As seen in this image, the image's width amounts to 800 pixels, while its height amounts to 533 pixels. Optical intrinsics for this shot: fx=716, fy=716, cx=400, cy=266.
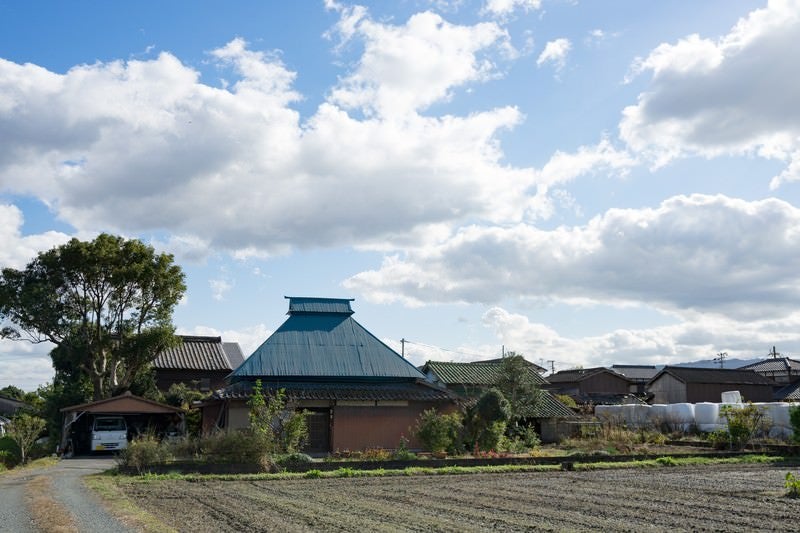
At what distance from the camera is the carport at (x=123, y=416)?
89.2 feet

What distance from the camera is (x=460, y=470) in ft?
62.6

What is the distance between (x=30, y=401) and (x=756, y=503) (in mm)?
53274

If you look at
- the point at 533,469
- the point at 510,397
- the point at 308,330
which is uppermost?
the point at 308,330

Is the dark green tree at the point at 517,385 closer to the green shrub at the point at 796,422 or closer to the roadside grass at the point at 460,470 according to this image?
the roadside grass at the point at 460,470

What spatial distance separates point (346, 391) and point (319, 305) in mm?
5345

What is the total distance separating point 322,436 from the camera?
26.5 metres

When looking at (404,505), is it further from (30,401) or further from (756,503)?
(30,401)

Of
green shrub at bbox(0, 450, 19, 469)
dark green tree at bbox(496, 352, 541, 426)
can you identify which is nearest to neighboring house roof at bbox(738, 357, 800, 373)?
dark green tree at bbox(496, 352, 541, 426)

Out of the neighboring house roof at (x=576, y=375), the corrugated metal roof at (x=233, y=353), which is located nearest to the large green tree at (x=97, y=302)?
the corrugated metal roof at (x=233, y=353)

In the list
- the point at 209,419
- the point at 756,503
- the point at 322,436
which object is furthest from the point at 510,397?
the point at 756,503

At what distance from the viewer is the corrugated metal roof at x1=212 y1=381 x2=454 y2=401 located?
25766 mm

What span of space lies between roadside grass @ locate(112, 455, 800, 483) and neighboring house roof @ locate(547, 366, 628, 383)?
Answer: 103ft

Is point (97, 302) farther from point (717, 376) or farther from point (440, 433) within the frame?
point (717, 376)

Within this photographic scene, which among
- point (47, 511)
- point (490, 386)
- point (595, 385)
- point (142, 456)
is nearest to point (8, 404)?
point (490, 386)
